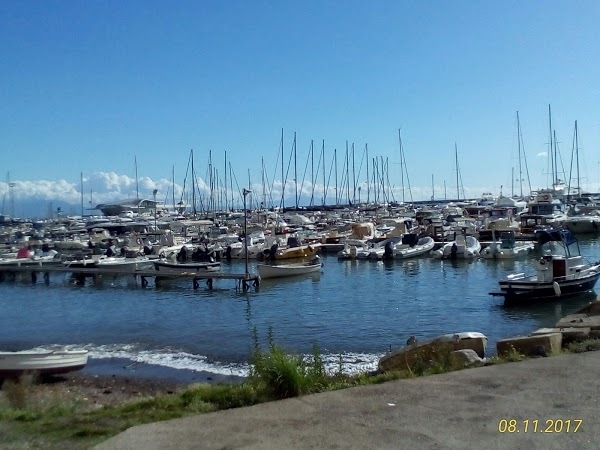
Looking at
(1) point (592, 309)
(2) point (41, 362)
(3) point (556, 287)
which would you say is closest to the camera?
(2) point (41, 362)

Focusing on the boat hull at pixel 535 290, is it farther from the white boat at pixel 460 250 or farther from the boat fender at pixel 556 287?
the white boat at pixel 460 250

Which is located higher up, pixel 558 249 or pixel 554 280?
pixel 558 249

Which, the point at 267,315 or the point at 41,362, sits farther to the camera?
the point at 267,315

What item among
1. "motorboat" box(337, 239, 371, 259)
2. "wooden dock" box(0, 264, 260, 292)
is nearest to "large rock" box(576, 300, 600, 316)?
"wooden dock" box(0, 264, 260, 292)

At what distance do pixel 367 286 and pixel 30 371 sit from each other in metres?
23.5

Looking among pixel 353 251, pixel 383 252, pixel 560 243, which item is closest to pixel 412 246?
pixel 383 252

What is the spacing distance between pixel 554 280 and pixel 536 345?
60.1 ft

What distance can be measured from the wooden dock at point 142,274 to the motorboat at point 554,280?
15.8 meters

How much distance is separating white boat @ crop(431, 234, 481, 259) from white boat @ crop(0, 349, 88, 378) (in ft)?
116

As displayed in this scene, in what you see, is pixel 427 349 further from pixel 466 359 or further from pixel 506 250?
pixel 506 250

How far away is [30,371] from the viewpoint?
18.9 meters

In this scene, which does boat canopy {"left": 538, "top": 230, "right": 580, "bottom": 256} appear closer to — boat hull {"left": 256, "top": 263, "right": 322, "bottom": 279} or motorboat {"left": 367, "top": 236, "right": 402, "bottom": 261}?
boat hull {"left": 256, "top": 263, "right": 322, "bottom": 279}

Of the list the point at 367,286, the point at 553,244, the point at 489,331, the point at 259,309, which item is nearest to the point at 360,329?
the point at 489,331
